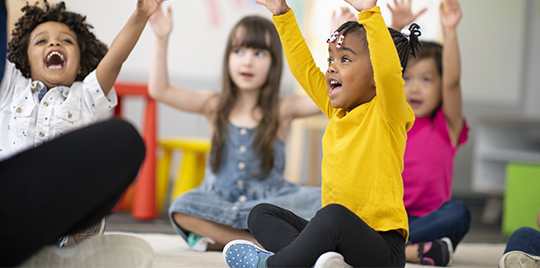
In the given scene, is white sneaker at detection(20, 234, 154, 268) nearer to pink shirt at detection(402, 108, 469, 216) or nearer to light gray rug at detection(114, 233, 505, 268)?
light gray rug at detection(114, 233, 505, 268)

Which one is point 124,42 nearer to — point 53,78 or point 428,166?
point 53,78

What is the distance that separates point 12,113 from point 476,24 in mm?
2946

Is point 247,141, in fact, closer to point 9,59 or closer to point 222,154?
point 222,154

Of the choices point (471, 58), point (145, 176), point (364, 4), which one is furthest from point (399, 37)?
point (471, 58)

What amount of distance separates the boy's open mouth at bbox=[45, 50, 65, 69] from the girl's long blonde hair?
0.50 m

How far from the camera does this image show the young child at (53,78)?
91 cm

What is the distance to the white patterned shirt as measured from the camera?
90 centimetres

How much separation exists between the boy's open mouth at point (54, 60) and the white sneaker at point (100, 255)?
0.40 meters

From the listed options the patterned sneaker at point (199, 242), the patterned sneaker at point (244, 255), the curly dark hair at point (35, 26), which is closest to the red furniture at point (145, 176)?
the patterned sneaker at point (199, 242)

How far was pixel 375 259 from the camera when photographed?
0.72m

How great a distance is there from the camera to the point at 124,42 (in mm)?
909

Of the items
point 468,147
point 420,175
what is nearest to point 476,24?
point 468,147

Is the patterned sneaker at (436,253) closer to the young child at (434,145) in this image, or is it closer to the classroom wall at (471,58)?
the young child at (434,145)

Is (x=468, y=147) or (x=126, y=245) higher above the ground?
(x=126, y=245)
